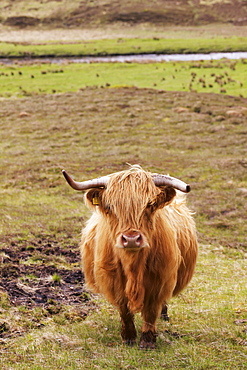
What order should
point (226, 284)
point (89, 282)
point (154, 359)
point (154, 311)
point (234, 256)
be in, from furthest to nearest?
point (234, 256), point (226, 284), point (89, 282), point (154, 311), point (154, 359)

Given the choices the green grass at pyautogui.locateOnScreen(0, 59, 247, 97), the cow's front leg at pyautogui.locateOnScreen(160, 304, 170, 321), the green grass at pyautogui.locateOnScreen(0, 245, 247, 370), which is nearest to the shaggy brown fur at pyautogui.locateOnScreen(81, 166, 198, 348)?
the green grass at pyautogui.locateOnScreen(0, 245, 247, 370)

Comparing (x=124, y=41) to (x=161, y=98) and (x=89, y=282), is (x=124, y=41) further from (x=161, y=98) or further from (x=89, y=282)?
(x=89, y=282)

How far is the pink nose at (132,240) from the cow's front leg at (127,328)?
1.07m

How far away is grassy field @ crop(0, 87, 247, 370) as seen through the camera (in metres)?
4.97

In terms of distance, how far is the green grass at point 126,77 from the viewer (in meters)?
33.5

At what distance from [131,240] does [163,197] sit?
0.72 m

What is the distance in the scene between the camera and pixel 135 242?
15.1 feet

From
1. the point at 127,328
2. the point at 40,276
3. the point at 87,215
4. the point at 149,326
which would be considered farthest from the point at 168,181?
the point at 87,215

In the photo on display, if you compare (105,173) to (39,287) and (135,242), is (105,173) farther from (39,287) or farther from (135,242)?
(135,242)

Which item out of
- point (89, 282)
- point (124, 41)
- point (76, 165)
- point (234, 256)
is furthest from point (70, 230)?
point (124, 41)

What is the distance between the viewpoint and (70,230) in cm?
1028

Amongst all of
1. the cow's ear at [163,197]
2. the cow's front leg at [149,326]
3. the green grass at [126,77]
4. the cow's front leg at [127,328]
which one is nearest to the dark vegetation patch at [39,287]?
the cow's front leg at [127,328]

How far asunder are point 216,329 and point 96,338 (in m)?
1.38

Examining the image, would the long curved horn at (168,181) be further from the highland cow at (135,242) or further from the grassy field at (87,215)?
the grassy field at (87,215)
